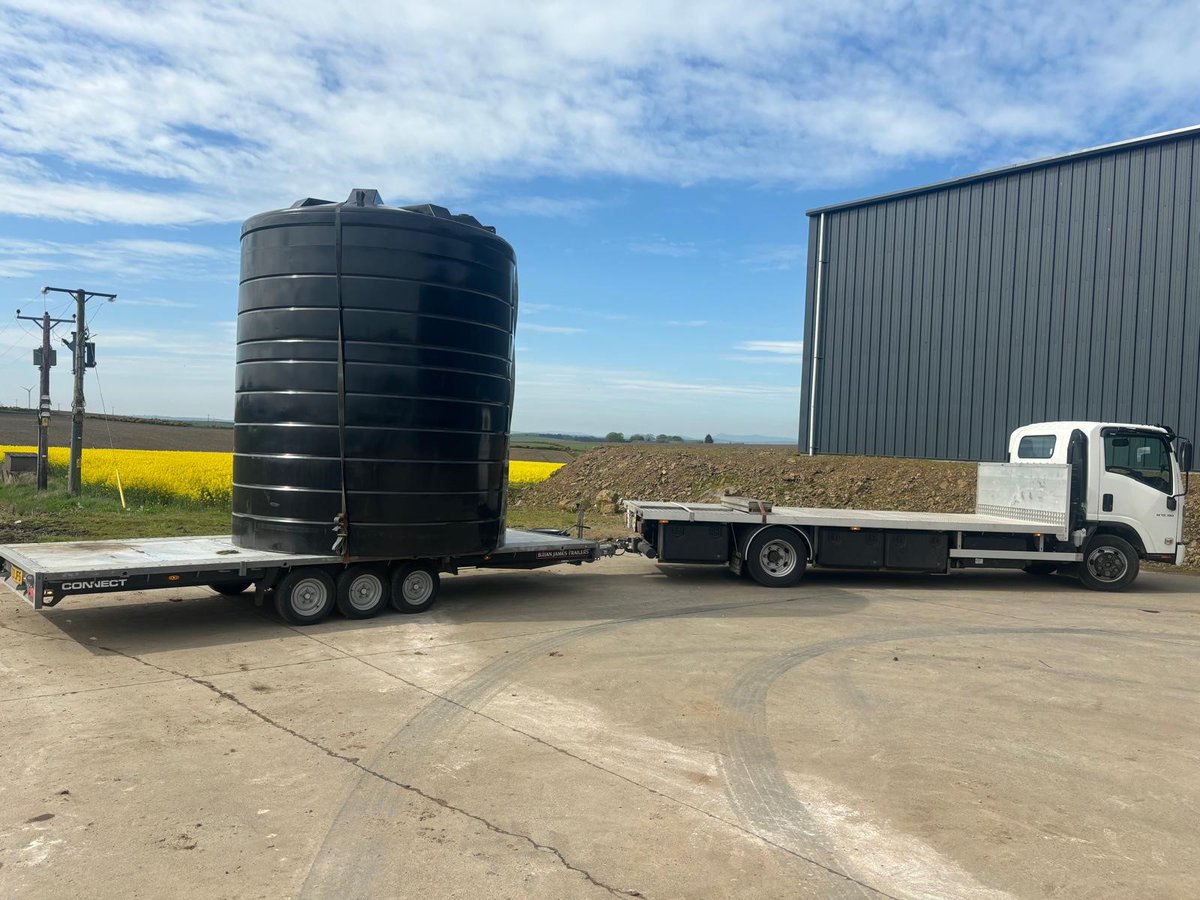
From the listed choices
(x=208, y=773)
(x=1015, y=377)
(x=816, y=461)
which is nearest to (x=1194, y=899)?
(x=208, y=773)

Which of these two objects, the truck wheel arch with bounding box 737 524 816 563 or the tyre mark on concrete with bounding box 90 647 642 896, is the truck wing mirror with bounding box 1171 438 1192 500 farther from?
the tyre mark on concrete with bounding box 90 647 642 896

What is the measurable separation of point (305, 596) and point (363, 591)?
607mm


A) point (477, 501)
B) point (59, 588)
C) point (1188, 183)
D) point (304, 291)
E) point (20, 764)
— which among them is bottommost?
point (20, 764)

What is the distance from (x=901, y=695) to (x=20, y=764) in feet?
20.3

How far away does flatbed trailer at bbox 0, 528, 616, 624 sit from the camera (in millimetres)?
7578

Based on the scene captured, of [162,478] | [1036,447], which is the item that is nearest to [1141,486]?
[1036,447]

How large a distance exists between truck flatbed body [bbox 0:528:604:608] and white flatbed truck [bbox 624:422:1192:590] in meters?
3.19

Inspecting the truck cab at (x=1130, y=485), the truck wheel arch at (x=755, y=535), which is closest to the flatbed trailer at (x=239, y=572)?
the truck wheel arch at (x=755, y=535)

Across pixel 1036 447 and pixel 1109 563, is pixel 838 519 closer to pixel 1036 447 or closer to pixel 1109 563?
pixel 1036 447

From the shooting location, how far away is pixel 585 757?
5477 mm

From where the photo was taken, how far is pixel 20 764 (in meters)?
5.14

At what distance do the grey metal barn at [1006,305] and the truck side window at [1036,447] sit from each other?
601cm

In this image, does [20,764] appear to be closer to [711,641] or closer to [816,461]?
[711,641]

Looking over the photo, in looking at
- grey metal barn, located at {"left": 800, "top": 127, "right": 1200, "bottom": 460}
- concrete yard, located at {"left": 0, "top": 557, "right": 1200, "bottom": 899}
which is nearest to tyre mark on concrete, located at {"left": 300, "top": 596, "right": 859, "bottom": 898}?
concrete yard, located at {"left": 0, "top": 557, "right": 1200, "bottom": 899}
